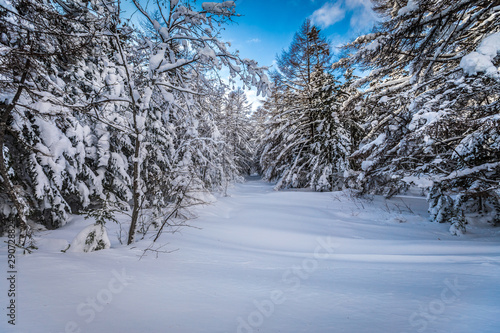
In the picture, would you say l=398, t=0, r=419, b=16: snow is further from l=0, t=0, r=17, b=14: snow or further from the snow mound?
Answer: the snow mound

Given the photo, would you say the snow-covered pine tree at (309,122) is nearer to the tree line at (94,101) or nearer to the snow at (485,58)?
the tree line at (94,101)

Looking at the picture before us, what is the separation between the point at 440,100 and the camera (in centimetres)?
506

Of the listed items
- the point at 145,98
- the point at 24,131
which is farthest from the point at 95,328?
the point at 24,131

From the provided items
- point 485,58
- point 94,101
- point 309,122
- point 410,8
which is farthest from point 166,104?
point 309,122

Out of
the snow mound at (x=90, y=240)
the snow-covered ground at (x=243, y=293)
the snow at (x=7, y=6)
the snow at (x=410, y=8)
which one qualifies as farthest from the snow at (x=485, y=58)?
the snow mound at (x=90, y=240)

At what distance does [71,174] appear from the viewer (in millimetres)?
5504

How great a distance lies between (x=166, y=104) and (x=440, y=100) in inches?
281

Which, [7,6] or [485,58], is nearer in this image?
[7,6]

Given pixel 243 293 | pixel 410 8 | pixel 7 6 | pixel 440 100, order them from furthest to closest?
pixel 440 100 < pixel 410 8 < pixel 7 6 < pixel 243 293

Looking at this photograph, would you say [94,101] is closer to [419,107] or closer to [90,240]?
[90,240]

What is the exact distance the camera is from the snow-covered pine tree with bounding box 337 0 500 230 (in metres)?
3.57

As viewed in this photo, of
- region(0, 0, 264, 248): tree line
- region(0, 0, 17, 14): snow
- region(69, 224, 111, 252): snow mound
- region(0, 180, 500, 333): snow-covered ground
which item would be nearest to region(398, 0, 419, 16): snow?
region(0, 0, 264, 248): tree line

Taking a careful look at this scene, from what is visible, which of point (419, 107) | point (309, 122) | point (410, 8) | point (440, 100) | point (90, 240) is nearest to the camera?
point (90, 240)

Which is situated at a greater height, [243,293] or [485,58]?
[485,58]
